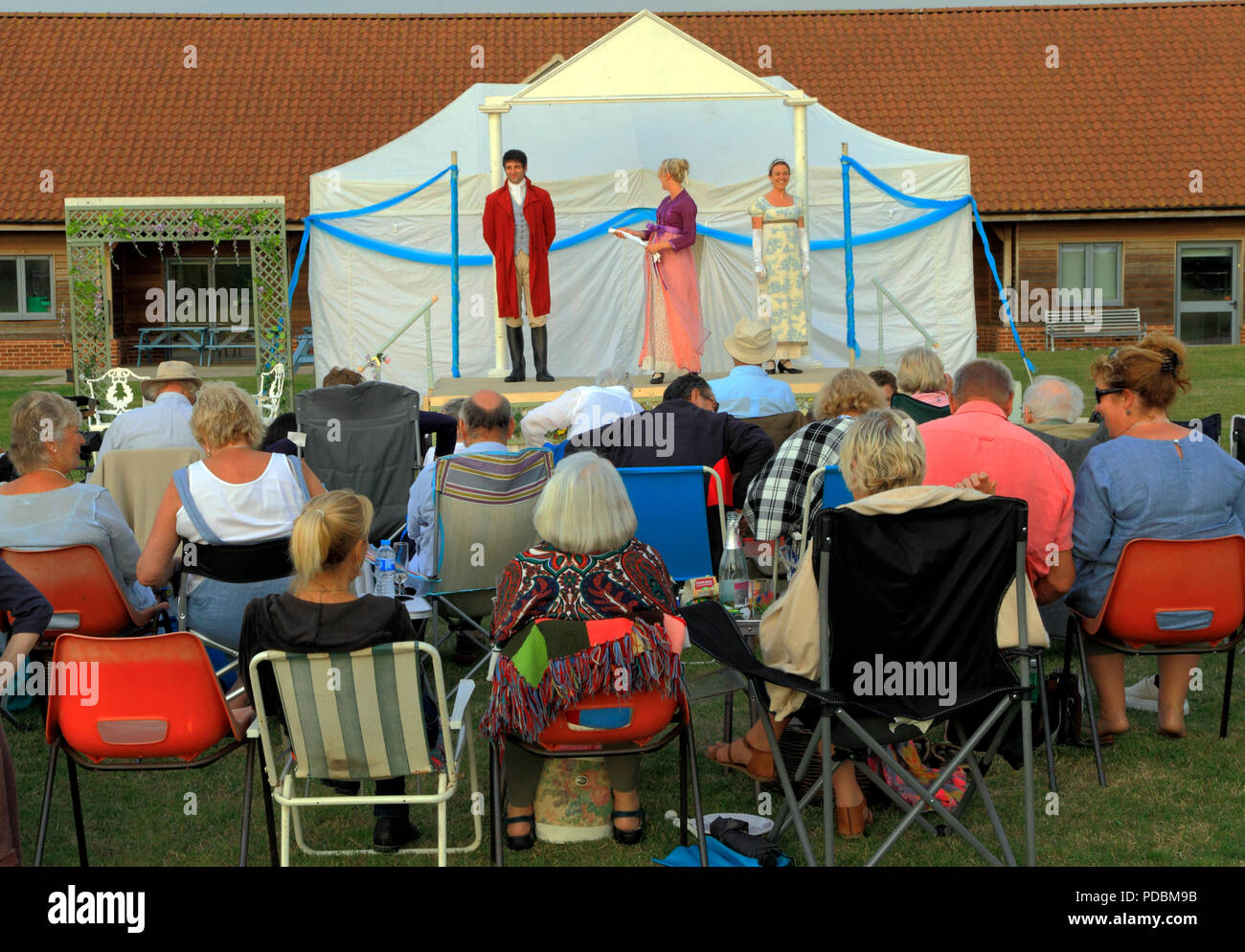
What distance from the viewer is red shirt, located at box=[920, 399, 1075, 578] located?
4441mm

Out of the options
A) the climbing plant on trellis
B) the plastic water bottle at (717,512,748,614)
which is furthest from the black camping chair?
the climbing plant on trellis

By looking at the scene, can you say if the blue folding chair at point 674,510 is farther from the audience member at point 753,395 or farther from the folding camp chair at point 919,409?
the audience member at point 753,395

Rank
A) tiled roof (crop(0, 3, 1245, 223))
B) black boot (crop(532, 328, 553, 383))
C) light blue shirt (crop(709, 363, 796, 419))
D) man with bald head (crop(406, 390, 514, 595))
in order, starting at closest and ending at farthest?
man with bald head (crop(406, 390, 514, 595)) → light blue shirt (crop(709, 363, 796, 419)) → black boot (crop(532, 328, 553, 383)) → tiled roof (crop(0, 3, 1245, 223))

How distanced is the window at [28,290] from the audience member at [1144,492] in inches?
776

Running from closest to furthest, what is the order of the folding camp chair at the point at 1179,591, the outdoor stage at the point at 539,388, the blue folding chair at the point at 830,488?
1. the folding camp chair at the point at 1179,591
2. the blue folding chair at the point at 830,488
3. the outdoor stage at the point at 539,388

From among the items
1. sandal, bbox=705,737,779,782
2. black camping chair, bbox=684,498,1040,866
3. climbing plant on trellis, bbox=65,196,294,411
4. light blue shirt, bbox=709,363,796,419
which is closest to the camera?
black camping chair, bbox=684,498,1040,866

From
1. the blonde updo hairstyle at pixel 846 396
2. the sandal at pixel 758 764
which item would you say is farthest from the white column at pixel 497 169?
the sandal at pixel 758 764

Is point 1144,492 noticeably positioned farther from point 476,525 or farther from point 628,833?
point 476,525

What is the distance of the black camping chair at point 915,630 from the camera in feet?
11.4

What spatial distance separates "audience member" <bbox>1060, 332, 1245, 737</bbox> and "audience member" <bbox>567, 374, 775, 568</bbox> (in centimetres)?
156

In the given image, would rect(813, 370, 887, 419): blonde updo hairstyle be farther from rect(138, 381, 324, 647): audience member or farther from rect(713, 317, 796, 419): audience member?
rect(138, 381, 324, 647): audience member

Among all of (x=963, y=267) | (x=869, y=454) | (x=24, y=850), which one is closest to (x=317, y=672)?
(x=24, y=850)
